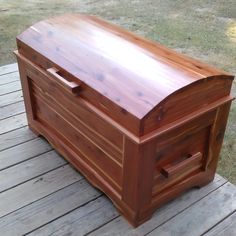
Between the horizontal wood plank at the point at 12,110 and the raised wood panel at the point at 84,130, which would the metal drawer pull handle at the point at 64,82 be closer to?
the raised wood panel at the point at 84,130

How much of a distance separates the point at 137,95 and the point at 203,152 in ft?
1.69

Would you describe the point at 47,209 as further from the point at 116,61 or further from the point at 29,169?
the point at 116,61

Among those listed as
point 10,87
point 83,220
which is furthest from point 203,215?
point 10,87

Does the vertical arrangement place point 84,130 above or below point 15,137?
above

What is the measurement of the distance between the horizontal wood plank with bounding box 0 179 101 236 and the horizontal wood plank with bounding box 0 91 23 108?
36.7 inches

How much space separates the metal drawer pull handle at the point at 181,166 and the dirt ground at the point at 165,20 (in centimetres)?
167

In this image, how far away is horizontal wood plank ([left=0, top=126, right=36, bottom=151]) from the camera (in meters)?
2.03

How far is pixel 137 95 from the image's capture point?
1312mm

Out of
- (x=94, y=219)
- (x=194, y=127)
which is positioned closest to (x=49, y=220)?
(x=94, y=219)

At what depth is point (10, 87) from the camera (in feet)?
8.54

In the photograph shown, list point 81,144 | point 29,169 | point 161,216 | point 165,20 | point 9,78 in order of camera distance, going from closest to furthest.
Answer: point 161,216, point 81,144, point 29,169, point 9,78, point 165,20

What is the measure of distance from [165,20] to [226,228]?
359cm

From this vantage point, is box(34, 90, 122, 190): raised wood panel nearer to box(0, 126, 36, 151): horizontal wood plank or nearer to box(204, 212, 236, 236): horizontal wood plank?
box(0, 126, 36, 151): horizontal wood plank

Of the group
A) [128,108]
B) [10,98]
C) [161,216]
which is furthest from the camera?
[10,98]
